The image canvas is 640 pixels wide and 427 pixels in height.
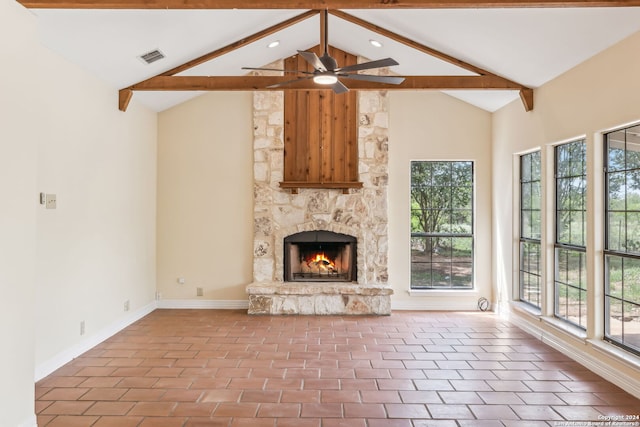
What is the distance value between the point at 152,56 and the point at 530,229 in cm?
508

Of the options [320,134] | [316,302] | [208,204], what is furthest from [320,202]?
[208,204]

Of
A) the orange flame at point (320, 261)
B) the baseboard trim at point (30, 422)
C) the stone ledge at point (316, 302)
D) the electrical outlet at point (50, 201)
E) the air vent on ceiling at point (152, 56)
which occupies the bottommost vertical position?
the baseboard trim at point (30, 422)

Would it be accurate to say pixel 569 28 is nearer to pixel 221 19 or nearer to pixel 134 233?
pixel 221 19

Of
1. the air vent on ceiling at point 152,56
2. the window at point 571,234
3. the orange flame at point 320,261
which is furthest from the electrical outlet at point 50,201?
the window at point 571,234

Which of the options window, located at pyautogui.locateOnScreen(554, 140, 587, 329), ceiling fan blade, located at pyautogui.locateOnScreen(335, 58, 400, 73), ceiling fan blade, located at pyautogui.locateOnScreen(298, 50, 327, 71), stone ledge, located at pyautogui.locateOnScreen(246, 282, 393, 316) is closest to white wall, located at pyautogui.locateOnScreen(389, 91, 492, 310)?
stone ledge, located at pyautogui.locateOnScreen(246, 282, 393, 316)

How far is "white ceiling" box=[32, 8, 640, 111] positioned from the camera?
3.95 meters

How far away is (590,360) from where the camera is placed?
427 cm

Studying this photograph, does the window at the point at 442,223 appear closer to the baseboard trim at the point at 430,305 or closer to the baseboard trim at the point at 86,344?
the baseboard trim at the point at 430,305

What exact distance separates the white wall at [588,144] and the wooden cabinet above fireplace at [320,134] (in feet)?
7.29

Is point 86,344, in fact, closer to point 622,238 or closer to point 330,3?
Result: point 330,3

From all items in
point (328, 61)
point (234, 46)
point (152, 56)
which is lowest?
point (328, 61)

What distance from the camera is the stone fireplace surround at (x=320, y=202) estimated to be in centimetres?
676

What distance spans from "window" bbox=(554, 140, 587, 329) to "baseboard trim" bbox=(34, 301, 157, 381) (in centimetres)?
524

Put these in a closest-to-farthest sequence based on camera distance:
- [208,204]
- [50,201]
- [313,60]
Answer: [313,60] → [50,201] → [208,204]
